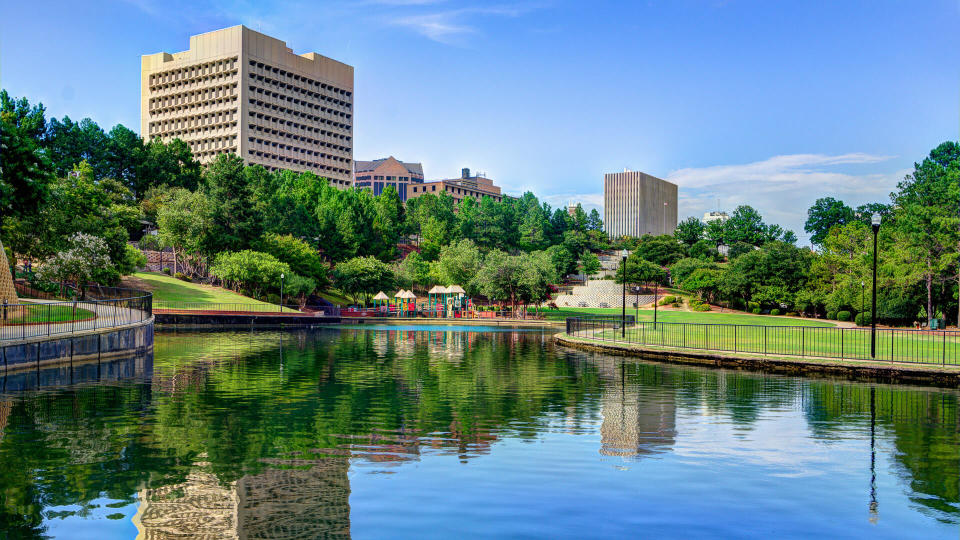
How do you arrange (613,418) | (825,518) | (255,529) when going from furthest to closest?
(613,418) < (825,518) < (255,529)

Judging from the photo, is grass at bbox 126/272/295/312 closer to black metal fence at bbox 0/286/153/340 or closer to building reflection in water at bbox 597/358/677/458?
black metal fence at bbox 0/286/153/340

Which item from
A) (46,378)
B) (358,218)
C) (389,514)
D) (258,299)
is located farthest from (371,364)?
(358,218)

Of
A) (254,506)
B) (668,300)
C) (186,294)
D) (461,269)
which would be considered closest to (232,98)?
(461,269)

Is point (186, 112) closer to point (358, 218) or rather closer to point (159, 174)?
point (159, 174)

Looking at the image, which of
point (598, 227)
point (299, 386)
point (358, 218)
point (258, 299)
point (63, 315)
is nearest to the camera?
point (299, 386)

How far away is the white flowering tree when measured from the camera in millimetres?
58284

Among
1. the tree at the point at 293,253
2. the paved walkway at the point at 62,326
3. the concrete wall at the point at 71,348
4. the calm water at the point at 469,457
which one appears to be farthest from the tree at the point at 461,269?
the calm water at the point at 469,457

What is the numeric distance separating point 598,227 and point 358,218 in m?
83.4

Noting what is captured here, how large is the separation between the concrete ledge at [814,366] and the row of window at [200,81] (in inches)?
6643

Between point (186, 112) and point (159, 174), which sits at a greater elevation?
point (186, 112)

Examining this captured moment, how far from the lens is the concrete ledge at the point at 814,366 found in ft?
88.0

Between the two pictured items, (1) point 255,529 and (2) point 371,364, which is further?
(2) point 371,364

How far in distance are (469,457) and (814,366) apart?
2109 centimetres

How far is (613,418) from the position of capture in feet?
61.4
